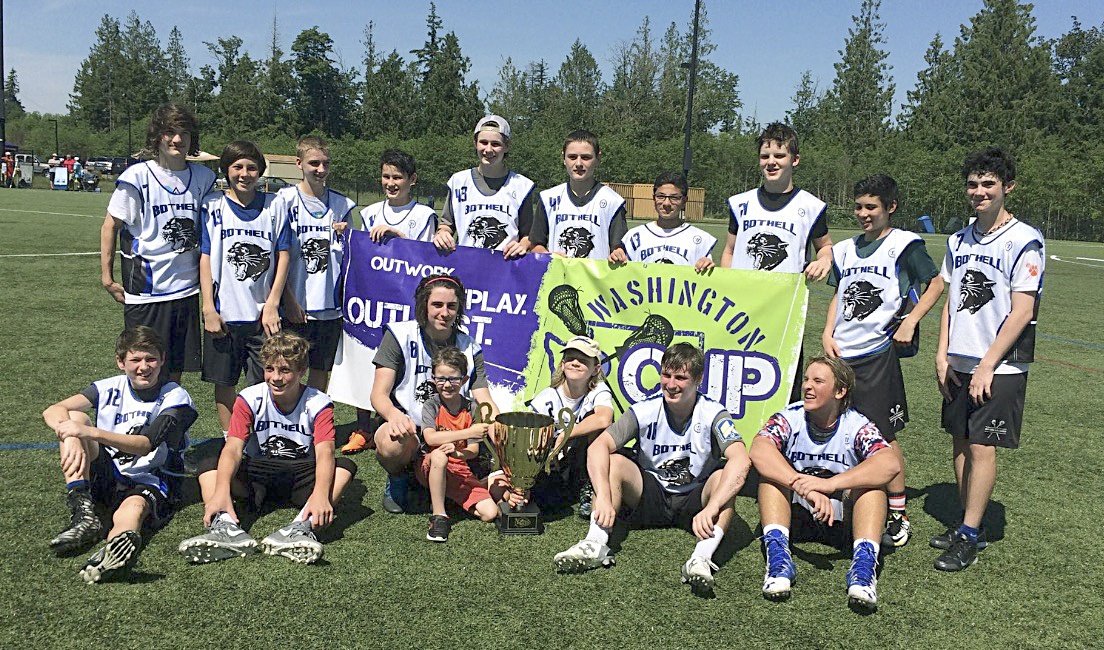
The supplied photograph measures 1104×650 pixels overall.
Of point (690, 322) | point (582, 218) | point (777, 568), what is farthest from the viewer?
point (582, 218)

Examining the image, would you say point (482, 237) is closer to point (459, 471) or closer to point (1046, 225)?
point (459, 471)

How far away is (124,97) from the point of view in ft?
314

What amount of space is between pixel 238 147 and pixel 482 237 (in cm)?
168

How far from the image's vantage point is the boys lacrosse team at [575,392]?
13.2 feet

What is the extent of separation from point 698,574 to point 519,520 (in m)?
1.07

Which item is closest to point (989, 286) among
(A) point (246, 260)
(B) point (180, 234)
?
(A) point (246, 260)

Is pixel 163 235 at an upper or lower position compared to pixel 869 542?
upper

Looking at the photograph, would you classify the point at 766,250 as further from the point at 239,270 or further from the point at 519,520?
the point at 239,270

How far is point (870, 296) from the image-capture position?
4.78 metres

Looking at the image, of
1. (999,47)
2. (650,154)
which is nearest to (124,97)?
(650,154)

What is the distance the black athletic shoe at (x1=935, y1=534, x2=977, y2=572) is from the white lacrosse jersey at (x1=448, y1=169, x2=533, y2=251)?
3.19 metres

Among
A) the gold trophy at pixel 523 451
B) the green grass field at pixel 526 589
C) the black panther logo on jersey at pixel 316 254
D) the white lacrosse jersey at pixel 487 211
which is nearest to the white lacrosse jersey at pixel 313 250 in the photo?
the black panther logo on jersey at pixel 316 254

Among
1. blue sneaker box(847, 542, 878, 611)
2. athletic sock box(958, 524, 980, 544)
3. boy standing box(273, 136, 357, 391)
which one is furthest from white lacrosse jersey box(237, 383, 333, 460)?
athletic sock box(958, 524, 980, 544)

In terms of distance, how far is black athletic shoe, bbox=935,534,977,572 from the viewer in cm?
416
